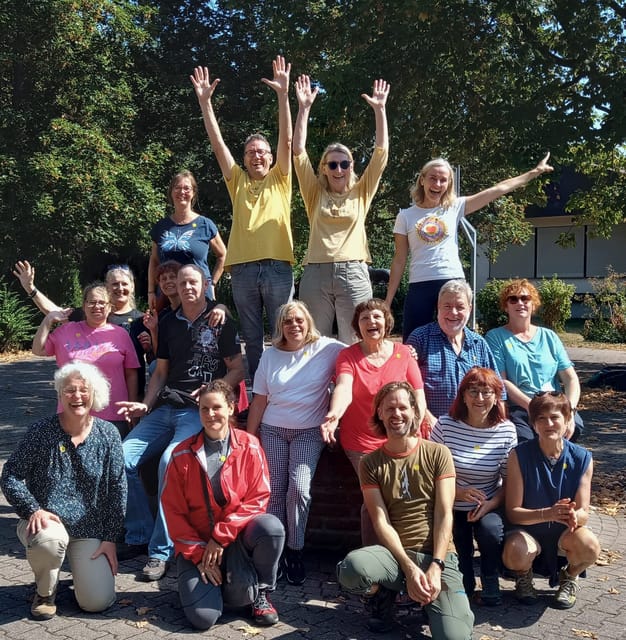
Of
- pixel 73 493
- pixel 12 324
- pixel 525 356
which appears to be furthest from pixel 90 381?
pixel 12 324

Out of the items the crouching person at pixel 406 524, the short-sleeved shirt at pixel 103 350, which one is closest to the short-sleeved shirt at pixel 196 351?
the short-sleeved shirt at pixel 103 350

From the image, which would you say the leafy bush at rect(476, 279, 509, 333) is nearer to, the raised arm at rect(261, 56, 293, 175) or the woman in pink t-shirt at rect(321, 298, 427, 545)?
the raised arm at rect(261, 56, 293, 175)

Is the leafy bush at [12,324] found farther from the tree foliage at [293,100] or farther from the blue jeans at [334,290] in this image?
the blue jeans at [334,290]

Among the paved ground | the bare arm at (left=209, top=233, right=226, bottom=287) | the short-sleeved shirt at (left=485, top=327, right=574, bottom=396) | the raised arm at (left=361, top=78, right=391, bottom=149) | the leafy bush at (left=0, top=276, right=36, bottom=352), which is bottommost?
the paved ground

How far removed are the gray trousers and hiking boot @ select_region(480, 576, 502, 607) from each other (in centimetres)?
41

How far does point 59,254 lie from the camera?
785 inches

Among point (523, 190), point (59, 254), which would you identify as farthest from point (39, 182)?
point (523, 190)

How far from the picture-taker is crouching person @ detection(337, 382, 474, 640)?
388 centimetres

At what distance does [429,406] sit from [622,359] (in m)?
12.6

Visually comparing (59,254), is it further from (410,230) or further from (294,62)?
(410,230)

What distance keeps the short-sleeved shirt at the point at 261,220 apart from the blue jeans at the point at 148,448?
Result: 1.26 m

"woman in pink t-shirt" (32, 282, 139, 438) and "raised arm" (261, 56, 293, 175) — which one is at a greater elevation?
"raised arm" (261, 56, 293, 175)

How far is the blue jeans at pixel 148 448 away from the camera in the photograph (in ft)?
16.5

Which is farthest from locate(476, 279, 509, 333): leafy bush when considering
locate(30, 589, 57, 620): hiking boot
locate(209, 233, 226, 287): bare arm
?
locate(30, 589, 57, 620): hiking boot
